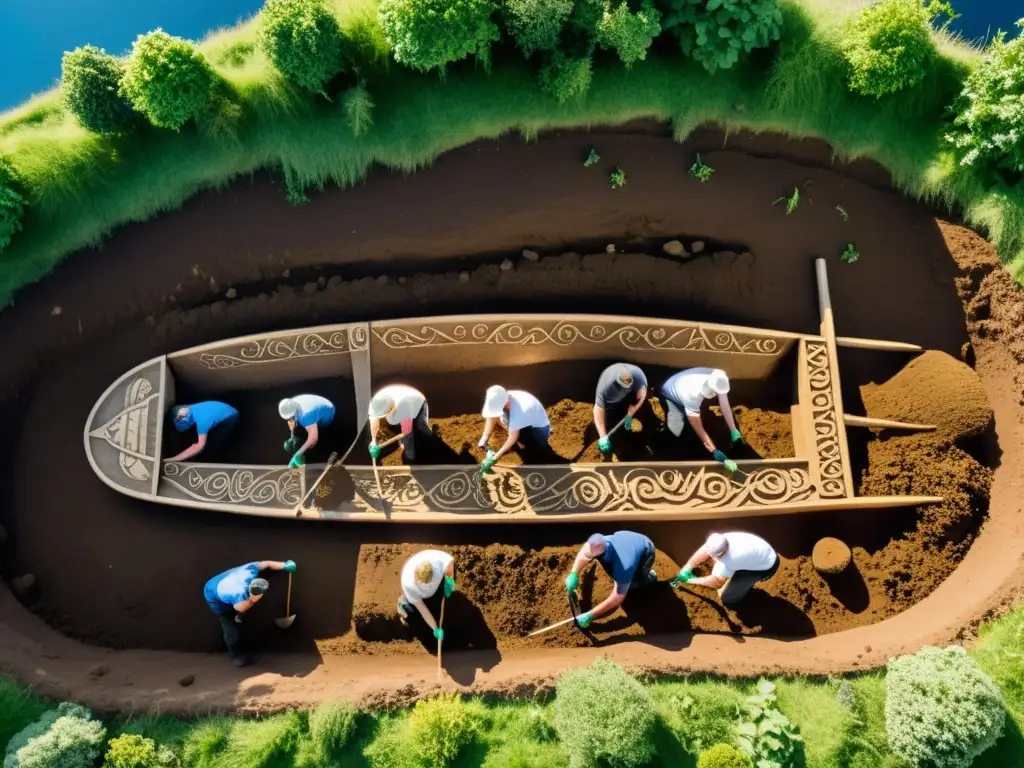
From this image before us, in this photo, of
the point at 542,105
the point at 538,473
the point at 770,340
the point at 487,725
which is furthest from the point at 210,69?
the point at 487,725

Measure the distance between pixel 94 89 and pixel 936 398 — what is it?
12818mm

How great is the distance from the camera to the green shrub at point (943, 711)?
22.6ft

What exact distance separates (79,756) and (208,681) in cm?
147

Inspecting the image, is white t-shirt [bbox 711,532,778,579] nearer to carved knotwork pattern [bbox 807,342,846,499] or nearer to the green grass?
carved knotwork pattern [bbox 807,342,846,499]

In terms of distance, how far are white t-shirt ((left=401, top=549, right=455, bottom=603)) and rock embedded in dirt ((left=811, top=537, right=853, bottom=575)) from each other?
5136 mm

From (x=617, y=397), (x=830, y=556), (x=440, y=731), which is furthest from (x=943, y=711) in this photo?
(x=440, y=731)

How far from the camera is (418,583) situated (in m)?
7.66

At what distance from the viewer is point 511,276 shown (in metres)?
10.0

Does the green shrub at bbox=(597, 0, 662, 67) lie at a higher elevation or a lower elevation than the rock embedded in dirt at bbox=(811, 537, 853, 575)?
higher

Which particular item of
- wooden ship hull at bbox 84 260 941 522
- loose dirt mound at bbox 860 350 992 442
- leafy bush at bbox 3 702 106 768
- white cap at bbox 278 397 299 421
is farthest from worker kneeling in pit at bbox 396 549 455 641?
loose dirt mound at bbox 860 350 992 442

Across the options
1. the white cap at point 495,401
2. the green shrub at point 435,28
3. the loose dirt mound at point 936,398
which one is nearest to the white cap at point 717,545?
the white cap at point 495,401

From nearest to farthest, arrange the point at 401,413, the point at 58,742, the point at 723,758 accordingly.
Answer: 1. the point at 723,758
2. the point at 58,742
3. the point at 401,413

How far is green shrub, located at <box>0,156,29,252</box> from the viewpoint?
918 cm

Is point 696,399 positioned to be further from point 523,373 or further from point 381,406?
point 381,406
